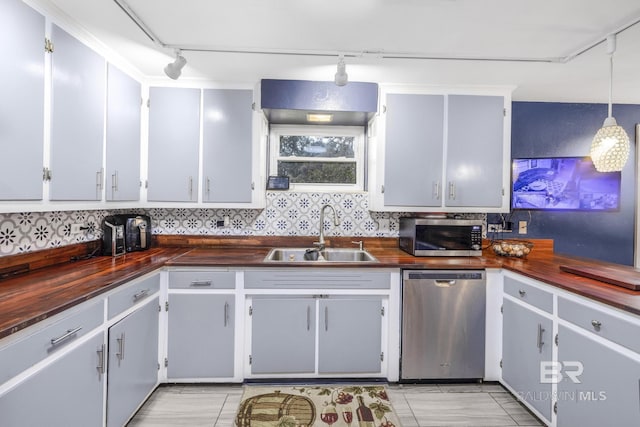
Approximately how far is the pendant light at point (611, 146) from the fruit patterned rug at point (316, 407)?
1937mm

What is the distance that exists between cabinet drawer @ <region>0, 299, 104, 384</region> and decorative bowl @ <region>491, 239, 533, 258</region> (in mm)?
2731

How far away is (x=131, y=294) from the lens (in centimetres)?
185

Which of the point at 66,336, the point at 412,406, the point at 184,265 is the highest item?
the point at 184,265

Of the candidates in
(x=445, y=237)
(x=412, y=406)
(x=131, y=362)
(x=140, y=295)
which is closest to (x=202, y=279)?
(x=140, y=295)

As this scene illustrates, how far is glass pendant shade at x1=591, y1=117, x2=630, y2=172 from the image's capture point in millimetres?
1769

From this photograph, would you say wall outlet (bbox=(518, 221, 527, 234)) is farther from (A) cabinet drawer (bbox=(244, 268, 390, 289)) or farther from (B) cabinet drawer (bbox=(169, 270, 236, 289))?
(B) cabinet drawer (bbox=(169, 270, 236, 289))

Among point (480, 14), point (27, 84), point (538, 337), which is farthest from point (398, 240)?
point (27, 84)

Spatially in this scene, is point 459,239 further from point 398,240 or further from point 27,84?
point 27,84

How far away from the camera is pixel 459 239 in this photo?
2.59 meters

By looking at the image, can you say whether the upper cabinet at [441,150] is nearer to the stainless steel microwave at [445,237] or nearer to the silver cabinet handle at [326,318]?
the stainless steel microwave at [445,237]

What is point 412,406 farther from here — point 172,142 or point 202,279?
point 172,142

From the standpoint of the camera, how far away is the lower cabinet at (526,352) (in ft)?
6.17
